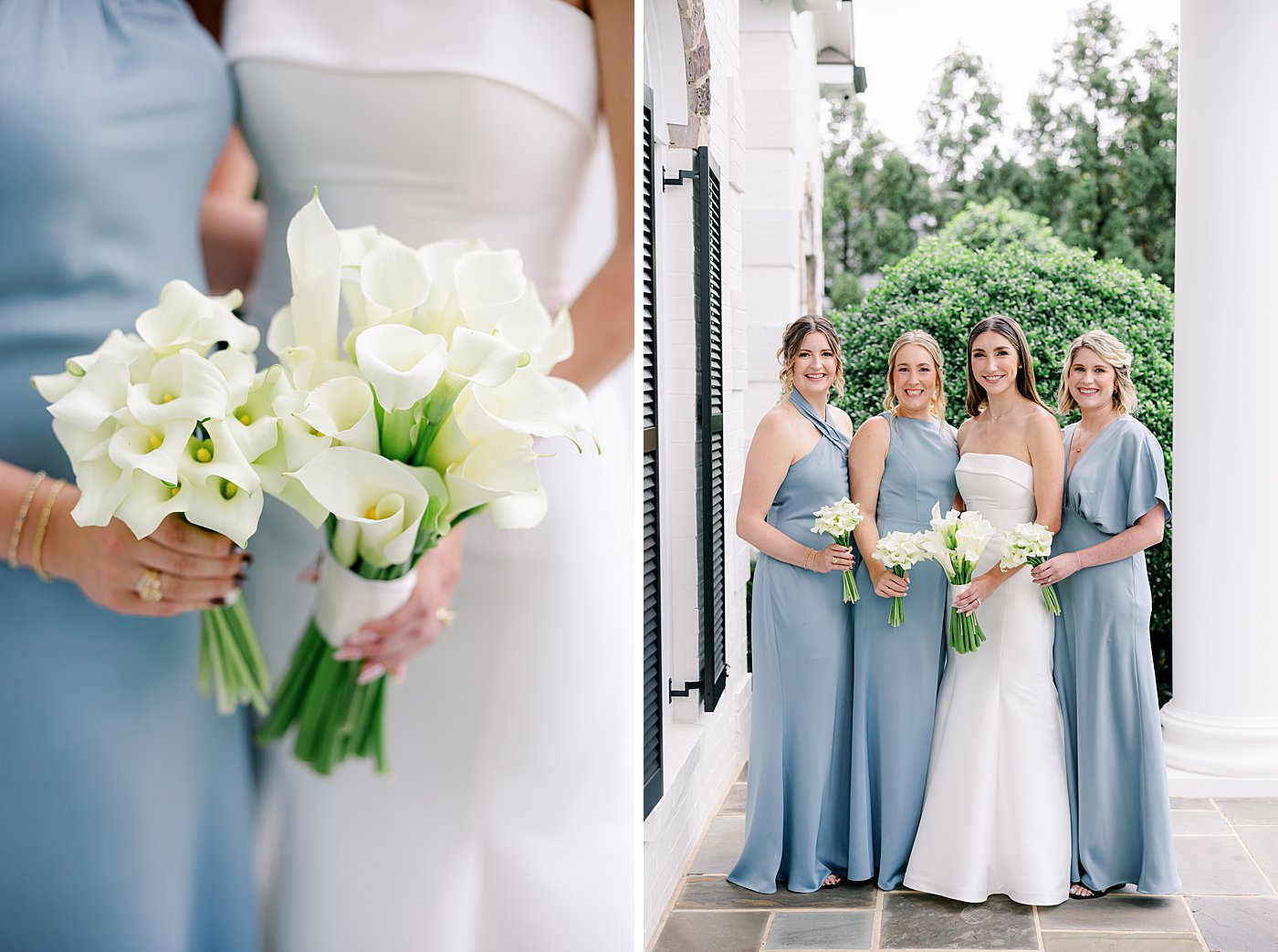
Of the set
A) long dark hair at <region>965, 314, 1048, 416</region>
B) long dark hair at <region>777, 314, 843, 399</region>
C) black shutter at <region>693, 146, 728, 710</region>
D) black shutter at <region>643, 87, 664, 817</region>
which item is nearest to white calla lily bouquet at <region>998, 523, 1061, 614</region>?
long dark hair at <region>965, 314, 1048, 416</region>

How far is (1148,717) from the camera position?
378 cm

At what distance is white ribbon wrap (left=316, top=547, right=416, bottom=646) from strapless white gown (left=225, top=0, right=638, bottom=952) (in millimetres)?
32

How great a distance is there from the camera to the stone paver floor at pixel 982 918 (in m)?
3.50

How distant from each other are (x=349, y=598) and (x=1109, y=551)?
118 inches

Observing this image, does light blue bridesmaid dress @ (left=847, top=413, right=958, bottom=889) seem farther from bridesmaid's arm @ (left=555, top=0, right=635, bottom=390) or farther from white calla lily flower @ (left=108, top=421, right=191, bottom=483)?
white calla lily flower @ (left=108, top=421, right=191, bottom=483)

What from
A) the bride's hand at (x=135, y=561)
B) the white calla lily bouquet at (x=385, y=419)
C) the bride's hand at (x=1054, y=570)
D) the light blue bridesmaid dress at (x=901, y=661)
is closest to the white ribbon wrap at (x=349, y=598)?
the white calla lily bouquet at (x=385, y=419)

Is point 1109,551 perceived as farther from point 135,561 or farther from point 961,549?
point 135,561

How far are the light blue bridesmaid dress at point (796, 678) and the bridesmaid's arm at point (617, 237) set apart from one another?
2.28 m

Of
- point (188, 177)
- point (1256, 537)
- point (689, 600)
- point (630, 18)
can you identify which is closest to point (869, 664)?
point (689, 600)

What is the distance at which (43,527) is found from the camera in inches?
56.8

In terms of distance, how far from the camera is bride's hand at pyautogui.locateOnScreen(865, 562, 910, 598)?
Answer: 3.81 meters

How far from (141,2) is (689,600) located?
2.99m

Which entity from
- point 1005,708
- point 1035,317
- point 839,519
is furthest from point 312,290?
point 1035,317

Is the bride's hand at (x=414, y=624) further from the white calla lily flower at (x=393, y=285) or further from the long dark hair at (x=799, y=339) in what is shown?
the long dark hair at (x=799, y=339)
